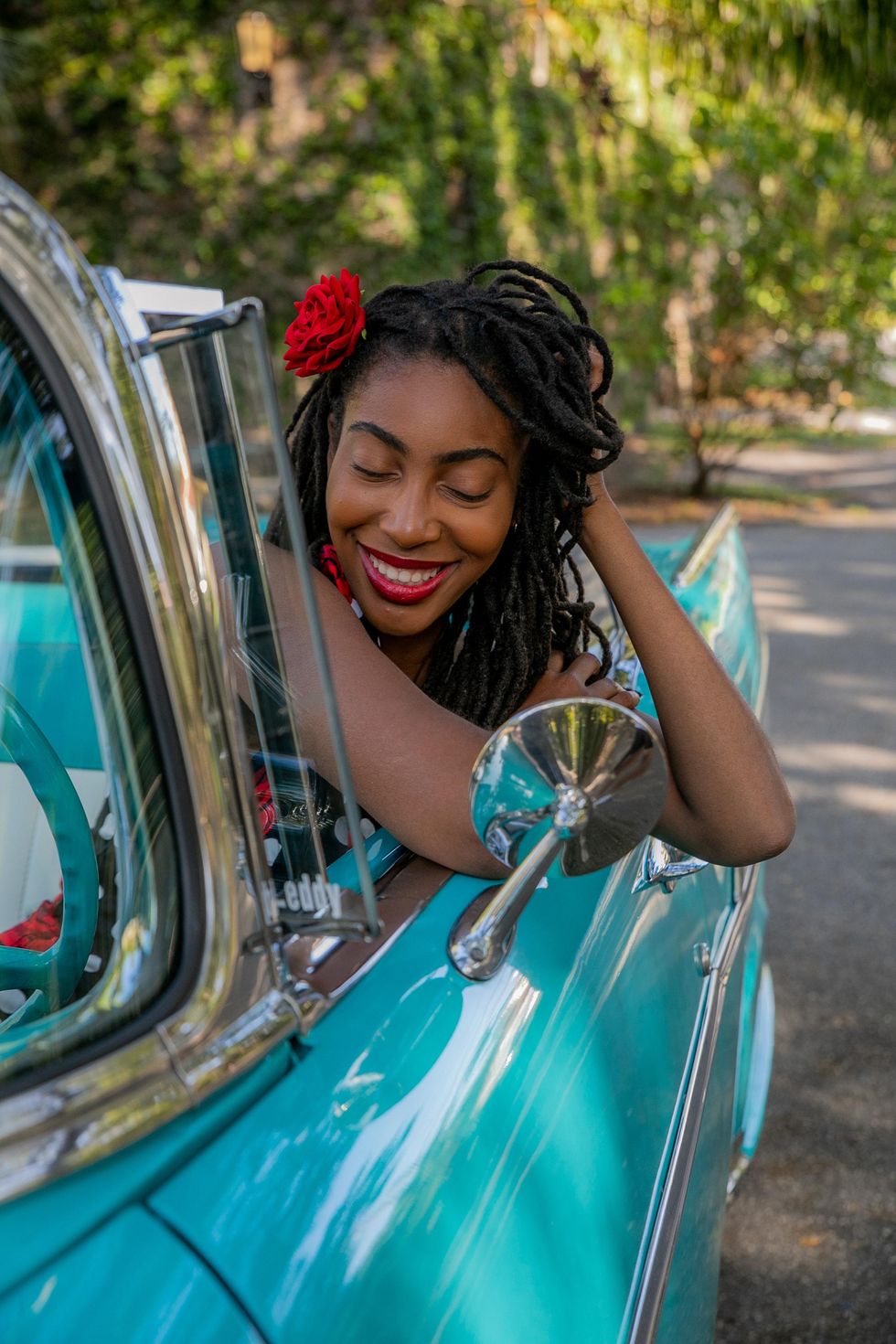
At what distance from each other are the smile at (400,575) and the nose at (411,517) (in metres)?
0.04

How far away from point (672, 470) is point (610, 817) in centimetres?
1259

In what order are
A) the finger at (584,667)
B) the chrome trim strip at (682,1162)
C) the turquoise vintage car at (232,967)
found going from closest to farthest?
the turquoise vintage car at (232,967)
the chrome trim strip at (682,1162)
the finger at (584,667)

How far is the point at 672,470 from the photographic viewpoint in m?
13.3

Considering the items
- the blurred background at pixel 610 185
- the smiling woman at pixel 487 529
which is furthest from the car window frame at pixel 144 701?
the blurred background at pixel 610 185

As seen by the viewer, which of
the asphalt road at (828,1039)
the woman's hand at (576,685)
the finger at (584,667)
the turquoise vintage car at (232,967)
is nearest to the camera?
the turquoise vintage car at (232,967)

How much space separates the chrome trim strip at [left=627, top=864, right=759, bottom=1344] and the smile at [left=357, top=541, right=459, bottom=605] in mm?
675

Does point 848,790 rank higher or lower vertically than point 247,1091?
lower

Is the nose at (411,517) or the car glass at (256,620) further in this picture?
the nose at (411,517)

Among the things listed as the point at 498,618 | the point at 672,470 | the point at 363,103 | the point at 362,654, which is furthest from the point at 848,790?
the point at 672,470

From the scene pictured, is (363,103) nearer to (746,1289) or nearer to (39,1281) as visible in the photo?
(746,1289)

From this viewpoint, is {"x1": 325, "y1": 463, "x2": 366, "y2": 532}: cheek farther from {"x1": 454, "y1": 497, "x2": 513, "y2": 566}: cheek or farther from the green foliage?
the green foliage

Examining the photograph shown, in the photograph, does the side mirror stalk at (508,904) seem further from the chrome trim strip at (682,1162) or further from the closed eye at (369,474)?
the closed eye at (369,474)

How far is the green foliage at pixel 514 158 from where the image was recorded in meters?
8.96

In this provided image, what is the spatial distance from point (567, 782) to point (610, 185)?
10174 millimetres
